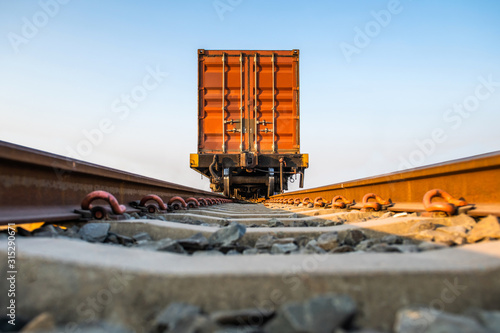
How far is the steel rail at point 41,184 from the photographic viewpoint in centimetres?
201

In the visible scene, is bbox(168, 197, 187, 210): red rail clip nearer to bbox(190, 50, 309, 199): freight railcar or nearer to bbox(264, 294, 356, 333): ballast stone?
bbox(264, 294, 356, 333): ballast stone

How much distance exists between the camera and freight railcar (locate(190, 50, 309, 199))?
10.8 m

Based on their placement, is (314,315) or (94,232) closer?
(314,315)

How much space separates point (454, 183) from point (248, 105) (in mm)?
8509

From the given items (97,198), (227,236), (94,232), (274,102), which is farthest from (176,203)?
(274,102)

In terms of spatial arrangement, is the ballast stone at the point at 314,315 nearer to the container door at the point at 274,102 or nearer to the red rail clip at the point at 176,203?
the red rail clip at the point at 176,203

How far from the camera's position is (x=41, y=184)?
2387mm

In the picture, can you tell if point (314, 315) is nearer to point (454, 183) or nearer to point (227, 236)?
point (227, 236)

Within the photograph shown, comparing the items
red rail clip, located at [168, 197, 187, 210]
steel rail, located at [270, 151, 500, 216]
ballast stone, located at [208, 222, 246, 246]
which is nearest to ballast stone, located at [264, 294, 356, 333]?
ballast stone, located at [208, 222, 246, 246]

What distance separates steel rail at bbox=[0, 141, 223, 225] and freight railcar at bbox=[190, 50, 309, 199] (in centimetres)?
752

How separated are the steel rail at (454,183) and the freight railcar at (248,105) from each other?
6154 millimetres

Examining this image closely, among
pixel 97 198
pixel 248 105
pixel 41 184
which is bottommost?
pixel 97 198

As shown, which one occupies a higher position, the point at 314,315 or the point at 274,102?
the point at 274,102

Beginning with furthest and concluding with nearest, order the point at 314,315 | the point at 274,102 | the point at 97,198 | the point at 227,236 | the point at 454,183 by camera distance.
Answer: the point at 274,102 → the point at 454,183 → the point at 97,198 → the point at 227,236 → the point at 314,315
